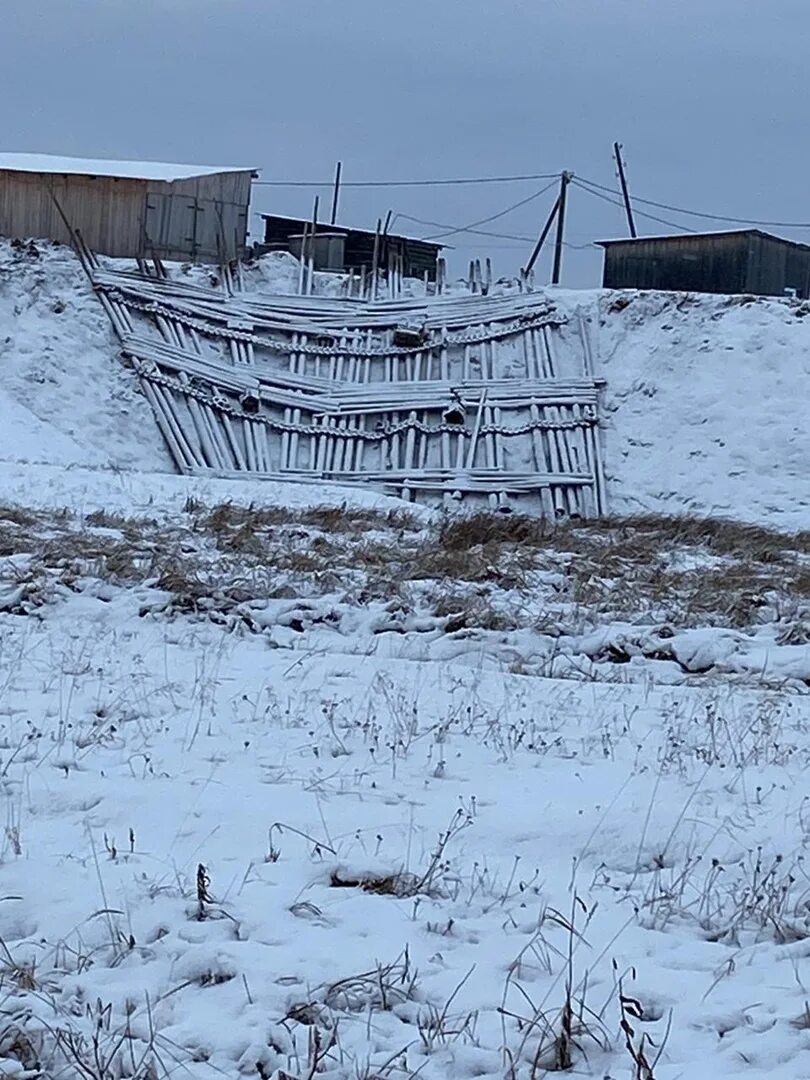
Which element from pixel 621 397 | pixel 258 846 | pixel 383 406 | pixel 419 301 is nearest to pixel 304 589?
pixel 258 846

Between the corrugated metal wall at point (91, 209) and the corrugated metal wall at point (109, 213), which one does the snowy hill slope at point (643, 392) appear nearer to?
the corrugated metal wall at point (91, 209)

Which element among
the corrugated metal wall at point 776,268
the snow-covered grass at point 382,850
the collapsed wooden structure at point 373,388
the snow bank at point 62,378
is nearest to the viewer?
the snow-covered grass at point 382,850

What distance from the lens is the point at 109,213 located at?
30.6m

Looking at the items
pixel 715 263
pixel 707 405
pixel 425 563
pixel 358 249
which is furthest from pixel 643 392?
pixel 425 563

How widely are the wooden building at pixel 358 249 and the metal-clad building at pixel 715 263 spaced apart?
5219 millimetres

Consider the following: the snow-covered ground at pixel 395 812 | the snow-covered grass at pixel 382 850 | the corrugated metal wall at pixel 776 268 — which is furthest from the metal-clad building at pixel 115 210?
the snow-covered grass at pixel 382 850

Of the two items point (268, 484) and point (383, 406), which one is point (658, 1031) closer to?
point (268, 484)

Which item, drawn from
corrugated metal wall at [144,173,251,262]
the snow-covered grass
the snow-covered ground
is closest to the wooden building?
corrugated metal wall at [144,173,251,262]

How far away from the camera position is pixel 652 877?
4738 mm

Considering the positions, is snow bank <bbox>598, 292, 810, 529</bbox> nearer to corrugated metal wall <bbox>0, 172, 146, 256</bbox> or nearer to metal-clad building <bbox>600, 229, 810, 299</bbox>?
metal-clad building <bbox>600, 229, 810, 299</bbox>

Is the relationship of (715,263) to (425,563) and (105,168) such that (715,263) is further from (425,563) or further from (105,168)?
(425,563)

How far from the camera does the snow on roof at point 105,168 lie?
102 feet

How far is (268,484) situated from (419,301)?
34.9ft

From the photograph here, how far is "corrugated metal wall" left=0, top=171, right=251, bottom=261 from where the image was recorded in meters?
30.6
